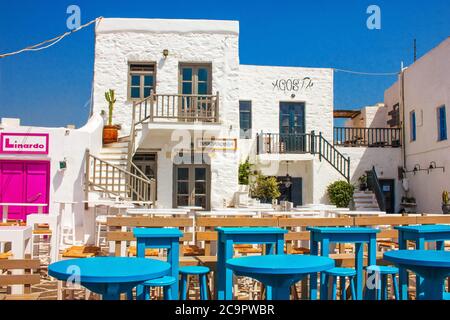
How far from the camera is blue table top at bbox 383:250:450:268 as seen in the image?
3403 millimetres

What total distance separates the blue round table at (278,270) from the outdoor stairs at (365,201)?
13604 millimetres

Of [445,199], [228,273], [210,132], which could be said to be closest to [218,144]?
[210,132]

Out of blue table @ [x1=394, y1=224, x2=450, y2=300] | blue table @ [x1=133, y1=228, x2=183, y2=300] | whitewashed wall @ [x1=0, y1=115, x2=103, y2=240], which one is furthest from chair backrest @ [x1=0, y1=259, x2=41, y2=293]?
whitewashed wall @ [x1=0, y1=115, x2=103, y2=240]

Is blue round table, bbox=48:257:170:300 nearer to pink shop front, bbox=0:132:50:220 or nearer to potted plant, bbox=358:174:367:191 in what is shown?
pink shop front, bbox=0:132:50:220

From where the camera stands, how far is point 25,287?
4.06 m

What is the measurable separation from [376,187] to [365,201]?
61 centimetres

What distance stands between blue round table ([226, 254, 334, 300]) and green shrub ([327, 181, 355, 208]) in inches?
525

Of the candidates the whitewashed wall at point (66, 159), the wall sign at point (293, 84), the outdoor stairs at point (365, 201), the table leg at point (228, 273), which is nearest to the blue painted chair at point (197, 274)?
the table leg at point (228, 273)

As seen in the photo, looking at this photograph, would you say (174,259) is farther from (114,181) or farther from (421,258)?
(114,181)

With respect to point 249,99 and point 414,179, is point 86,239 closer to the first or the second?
point 249,99

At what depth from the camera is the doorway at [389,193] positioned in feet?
57.7

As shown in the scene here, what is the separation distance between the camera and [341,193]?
16.5 meters

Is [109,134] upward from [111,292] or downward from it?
upward

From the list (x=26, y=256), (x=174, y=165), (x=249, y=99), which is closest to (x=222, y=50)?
(x=249, y=99)
